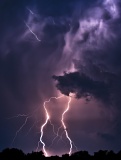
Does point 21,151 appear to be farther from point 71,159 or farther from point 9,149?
point 71,159

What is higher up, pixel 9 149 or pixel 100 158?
pixel 9 149

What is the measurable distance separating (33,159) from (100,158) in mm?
3933

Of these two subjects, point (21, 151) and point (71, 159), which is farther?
point (21, 151)

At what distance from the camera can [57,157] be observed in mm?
20484

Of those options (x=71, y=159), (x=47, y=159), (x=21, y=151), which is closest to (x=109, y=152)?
(x=71, y=159)

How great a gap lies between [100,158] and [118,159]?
102 centimetres

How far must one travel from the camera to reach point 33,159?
2041 centimetres

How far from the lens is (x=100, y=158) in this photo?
64.0 ft

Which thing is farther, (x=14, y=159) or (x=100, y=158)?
(x=14, y=159)

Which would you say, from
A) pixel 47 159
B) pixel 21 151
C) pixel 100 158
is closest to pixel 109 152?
pixel 100 158

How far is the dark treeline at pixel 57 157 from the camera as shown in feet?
64.0

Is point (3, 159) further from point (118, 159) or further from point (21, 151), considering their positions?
point (118, 159)

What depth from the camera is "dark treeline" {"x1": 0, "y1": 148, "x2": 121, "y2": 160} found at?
1952 cm

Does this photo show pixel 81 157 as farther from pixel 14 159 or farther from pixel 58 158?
pixel 14 159
